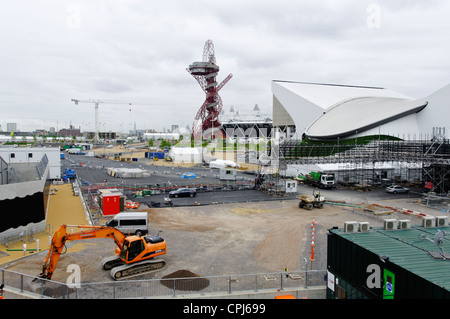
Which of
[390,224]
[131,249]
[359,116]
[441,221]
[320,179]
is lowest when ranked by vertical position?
[131,249]

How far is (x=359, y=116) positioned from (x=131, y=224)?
Answer: 4034 centimetres

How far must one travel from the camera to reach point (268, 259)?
1290cm

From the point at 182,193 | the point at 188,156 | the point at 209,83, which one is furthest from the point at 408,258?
the point at 209,83

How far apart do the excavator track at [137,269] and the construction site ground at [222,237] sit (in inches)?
10.9

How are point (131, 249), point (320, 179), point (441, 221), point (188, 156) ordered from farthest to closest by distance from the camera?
1. point (188, 156)
2. point (320, 179)
3. point (131, 249)
4. point (441, 221)

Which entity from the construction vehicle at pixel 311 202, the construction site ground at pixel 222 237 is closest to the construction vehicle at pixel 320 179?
the construction site ground at pixel 222 237

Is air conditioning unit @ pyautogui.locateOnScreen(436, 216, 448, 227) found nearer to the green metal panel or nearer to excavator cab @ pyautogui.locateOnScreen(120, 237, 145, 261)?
the green metal panel

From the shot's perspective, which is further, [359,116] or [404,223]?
[359,116]

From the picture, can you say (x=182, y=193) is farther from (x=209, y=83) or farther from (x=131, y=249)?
(x=209, y=83)

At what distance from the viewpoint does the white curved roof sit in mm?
42938

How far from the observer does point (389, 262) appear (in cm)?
720
